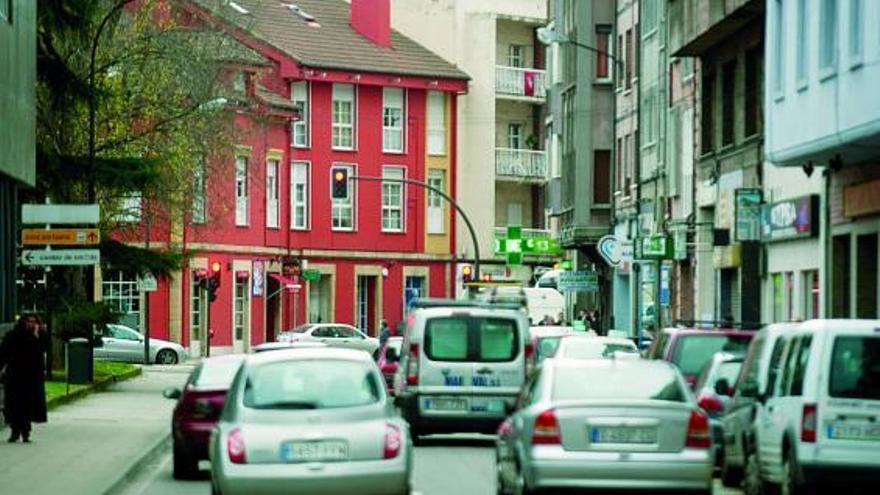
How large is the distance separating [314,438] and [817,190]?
25.4 m

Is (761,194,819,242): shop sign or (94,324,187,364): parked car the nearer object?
(761,194,819,242): shop sign

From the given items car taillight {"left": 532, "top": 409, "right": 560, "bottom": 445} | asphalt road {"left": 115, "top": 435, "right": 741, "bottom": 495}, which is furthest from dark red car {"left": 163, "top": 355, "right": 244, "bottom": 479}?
car taillight {"left": 532, "top": 409, "right": 560, "bottom": 445}

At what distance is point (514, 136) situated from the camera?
106m

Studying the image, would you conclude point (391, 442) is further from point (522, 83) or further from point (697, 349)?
point (522, 83)

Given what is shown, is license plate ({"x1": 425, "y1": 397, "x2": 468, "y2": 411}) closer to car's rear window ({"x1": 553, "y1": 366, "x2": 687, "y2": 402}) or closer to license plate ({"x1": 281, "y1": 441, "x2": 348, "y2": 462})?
car's rear window ({"x1": 553, "y1": 366, "x2": 687, "y2": 402})

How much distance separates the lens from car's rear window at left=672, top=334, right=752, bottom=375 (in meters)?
29.9

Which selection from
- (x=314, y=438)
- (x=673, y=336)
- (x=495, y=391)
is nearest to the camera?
(x=314, y=438)

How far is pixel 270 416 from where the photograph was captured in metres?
19.8

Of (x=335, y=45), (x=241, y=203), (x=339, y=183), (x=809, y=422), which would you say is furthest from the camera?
(x=335, y=45)

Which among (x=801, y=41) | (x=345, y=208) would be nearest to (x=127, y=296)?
(x=345, y=208)

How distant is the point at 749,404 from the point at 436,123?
76.8 m

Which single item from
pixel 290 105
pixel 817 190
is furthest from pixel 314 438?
pixel 290 105

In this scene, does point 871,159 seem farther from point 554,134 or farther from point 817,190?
point 554,134

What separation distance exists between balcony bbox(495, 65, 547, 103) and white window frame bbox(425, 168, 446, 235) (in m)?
5.21
